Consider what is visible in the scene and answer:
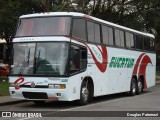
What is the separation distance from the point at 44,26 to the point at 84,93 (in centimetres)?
313

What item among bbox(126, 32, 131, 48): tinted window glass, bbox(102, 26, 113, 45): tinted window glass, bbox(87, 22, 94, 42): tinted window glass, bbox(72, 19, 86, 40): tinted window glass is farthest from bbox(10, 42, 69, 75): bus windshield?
bbox(126, 32, 131, 48): tinted window glass

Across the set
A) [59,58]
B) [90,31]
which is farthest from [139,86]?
[59,58]

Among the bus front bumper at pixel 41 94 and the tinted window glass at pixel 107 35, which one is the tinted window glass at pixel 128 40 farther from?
the bus front bumper at pixel 41 94

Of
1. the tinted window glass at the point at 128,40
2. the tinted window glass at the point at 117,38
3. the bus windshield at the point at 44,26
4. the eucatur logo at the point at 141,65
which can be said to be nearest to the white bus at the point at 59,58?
the bus windshield at the point at 44,26

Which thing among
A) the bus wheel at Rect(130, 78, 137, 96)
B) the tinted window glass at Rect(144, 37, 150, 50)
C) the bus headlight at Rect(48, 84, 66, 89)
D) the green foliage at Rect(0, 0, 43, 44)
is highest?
the green foliage at Rect(0, 0, 43, 44)

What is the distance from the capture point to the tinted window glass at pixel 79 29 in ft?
54.5

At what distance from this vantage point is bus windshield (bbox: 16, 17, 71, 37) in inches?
643

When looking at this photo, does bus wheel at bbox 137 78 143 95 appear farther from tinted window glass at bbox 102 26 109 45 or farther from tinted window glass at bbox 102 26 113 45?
tinted window glass at bbox 102 26 109 45

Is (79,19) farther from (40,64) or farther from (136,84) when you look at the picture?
(136,84)

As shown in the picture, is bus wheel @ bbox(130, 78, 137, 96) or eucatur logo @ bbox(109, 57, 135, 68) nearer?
eucatur logo @ bbox(109, 57, 135, 68)

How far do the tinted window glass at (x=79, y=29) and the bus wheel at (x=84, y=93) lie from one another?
190cm

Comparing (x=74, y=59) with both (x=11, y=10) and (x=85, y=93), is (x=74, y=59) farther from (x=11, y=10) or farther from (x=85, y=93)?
(x=11, y=10)

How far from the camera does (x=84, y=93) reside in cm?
1716

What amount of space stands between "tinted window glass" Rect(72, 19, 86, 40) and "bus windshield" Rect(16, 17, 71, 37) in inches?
13.6
